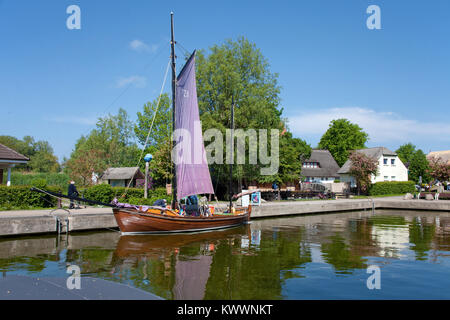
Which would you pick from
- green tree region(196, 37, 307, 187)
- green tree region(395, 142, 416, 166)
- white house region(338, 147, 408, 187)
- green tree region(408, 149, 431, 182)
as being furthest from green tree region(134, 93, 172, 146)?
green tree region(395, 142, 416, 166)

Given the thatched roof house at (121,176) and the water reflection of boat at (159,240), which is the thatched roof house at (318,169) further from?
the water reflection of boat at (159,240)

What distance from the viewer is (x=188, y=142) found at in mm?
20609

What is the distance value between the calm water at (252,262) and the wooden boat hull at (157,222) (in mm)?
479

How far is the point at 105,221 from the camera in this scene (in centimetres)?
2022

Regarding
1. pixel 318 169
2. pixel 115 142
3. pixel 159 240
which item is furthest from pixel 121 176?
pixel 318 169

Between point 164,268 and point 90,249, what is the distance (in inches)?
195

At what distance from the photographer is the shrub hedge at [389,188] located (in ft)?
172

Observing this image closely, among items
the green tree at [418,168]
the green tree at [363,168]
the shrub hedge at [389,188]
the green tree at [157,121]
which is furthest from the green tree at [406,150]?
the green tree at [157,121]

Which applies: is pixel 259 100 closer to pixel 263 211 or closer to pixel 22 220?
pixel 263 211

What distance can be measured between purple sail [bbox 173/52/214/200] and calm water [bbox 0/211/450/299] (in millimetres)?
3159

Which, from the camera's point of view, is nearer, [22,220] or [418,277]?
[418,277]

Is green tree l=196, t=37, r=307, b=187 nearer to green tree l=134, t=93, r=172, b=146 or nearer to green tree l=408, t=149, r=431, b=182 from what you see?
green tree l=134, t=93, r=172, b=146

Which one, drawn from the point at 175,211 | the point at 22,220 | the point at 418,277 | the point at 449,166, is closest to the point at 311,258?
the point at 418,277

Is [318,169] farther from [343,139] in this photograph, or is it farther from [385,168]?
[343,139]
